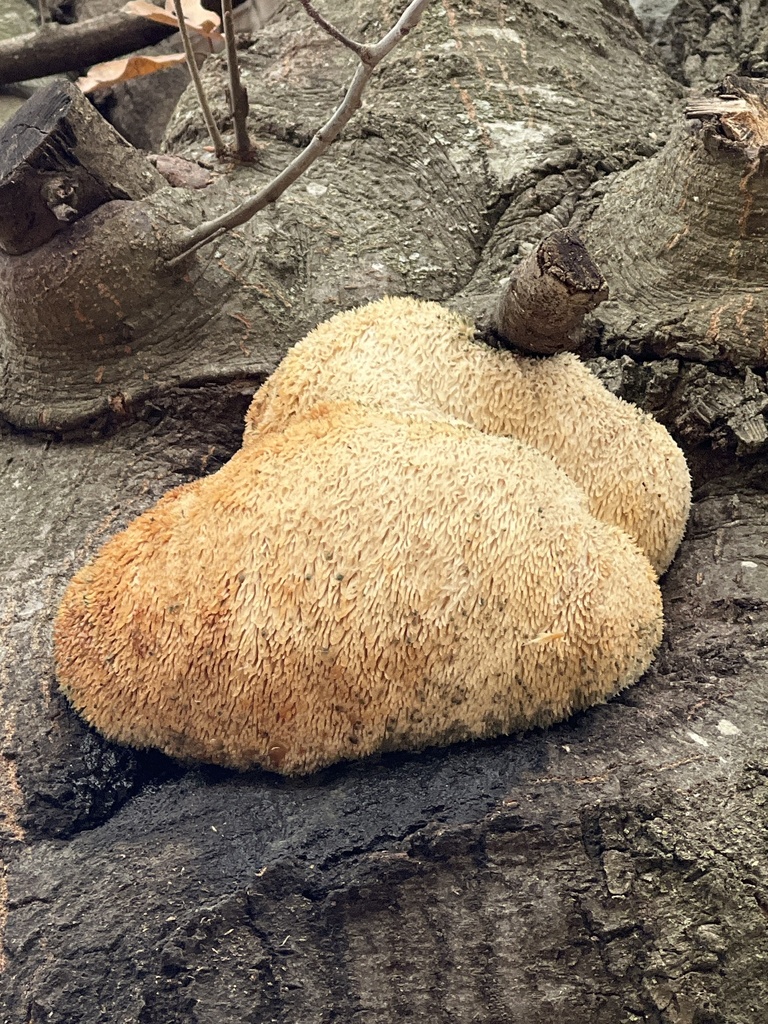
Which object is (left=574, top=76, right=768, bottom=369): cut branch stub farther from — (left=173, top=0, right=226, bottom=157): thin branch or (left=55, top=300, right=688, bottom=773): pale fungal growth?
(left=173, top=0, right=226, bottom=157): thin branch

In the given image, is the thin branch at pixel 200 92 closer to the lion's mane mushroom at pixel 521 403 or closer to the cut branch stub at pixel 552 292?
the lion's mane mushroom at pixel 521 403

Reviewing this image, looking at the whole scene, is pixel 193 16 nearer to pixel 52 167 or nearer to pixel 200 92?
pixel 200 92

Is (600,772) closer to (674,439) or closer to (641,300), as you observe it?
(674,439)

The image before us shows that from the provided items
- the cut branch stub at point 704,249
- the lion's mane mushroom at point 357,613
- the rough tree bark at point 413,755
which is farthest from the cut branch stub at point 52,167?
the cut branch stub at point 704,249

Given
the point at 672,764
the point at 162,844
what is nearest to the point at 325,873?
the point at 162,844

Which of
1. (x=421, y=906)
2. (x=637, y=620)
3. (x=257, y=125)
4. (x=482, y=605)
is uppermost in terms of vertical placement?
(x=257, y=125)

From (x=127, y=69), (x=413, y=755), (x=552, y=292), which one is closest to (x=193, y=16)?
(x=127, y=69)
